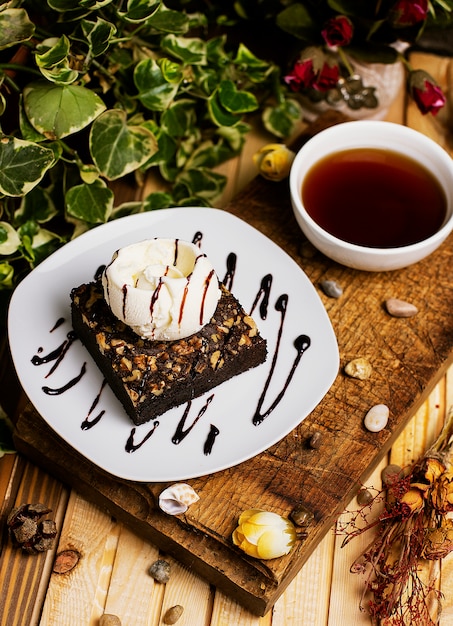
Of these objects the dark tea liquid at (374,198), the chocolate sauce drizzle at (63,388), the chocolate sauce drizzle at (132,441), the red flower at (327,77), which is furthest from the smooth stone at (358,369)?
the red flower at (327,77)

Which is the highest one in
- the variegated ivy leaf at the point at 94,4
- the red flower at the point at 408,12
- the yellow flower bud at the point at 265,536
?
the variegated ivy leaf at the point at 94,4

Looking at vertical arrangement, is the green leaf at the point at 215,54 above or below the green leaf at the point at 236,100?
above

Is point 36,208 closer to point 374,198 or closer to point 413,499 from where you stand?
point 374,198

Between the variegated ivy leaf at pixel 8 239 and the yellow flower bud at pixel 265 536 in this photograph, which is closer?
the yellow flower bud at pixel 265 536

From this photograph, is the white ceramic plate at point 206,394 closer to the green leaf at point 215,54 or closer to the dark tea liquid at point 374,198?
the dark tea liquid at point 374,198

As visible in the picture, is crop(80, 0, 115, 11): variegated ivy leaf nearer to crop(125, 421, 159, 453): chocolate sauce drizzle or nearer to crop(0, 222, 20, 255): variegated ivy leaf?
crop(0, 222, 20, 255): variegated ivy leaf

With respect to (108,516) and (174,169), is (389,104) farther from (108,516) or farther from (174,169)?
(108,516)
